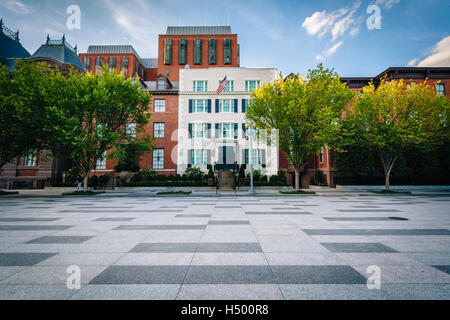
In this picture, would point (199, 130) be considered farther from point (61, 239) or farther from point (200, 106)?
point (61, 239)

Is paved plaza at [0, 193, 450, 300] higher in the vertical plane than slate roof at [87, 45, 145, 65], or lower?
lower

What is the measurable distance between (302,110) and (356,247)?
1464cm

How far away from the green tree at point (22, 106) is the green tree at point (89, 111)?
3.03 feet

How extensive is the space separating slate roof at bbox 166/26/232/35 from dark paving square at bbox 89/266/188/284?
55376 millimetres

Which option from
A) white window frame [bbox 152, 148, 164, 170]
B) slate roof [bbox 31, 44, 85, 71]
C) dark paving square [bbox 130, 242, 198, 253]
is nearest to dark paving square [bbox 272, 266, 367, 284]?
dark paving square [bbox 130, 242, 198, 253]

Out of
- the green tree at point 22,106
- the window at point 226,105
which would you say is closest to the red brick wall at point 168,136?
the window at point 226,105

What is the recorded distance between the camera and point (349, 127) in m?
20.7

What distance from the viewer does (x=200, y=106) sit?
2933cm

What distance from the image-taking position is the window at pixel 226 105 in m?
29.1

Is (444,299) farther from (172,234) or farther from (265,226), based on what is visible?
(172,234)

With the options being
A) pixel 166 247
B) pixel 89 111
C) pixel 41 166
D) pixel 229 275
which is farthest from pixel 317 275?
pixel 41 166

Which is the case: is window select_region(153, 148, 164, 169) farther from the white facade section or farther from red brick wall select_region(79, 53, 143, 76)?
red brick wall select_region(79, 53, 143, 76)

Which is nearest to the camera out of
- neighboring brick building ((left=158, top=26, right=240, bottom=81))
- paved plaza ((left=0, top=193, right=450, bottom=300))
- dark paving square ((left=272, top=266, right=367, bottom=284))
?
paved plaza ((left=0, top=193, right=450, bottom=300))

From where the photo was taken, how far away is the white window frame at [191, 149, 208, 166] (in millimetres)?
27953
